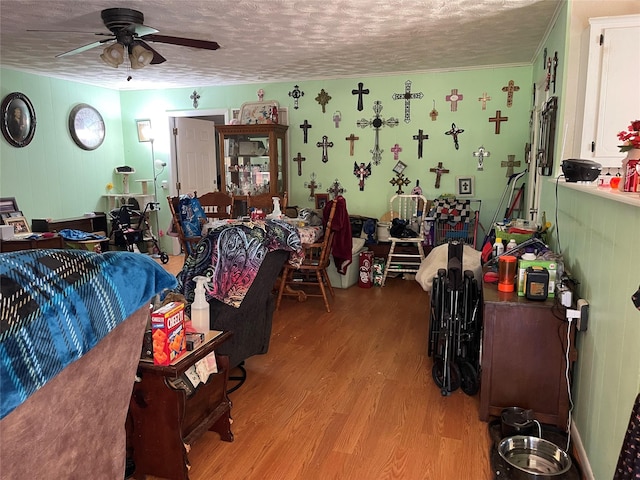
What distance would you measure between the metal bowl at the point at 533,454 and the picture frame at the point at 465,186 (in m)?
3.76

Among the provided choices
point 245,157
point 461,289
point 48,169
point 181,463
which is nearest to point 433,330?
point 461,289

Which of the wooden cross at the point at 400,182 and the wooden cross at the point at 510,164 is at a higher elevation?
the wooden cross at the point at 510,164

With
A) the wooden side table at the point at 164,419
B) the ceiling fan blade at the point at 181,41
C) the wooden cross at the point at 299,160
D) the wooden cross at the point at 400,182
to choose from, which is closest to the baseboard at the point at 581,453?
the wooden side table at the point at 164,419

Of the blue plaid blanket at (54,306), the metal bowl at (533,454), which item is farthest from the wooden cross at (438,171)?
the blue plaid blanket at (54,306)

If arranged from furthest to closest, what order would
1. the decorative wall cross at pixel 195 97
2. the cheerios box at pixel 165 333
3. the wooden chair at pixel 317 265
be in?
the decorative wall cross at pixel 195 97 → the wooden chair at pixel 317 265 → the cheerios box at pixel 165 333

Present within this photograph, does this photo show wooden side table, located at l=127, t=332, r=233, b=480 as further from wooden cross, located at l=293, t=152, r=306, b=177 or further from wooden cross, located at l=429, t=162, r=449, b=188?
wooden cross, located at l=293, t=152, r=306, b=177

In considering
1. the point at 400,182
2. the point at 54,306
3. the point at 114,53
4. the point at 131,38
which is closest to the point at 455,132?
the point at 400,182

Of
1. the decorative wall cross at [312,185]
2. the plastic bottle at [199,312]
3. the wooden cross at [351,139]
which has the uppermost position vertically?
the wooden cross at [351,139]

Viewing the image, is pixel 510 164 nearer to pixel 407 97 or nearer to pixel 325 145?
pixel 407 97

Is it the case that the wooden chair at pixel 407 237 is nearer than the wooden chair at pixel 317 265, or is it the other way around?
the wooden chair at pixel 317 265

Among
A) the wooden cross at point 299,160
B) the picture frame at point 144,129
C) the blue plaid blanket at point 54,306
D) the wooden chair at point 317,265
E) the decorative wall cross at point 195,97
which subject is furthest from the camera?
the picture frame at point 144,129

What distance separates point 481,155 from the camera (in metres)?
5.38

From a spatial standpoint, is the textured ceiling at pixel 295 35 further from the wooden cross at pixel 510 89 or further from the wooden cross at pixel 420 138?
the wooden cross at pixel 420 138

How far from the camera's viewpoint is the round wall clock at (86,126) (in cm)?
593
